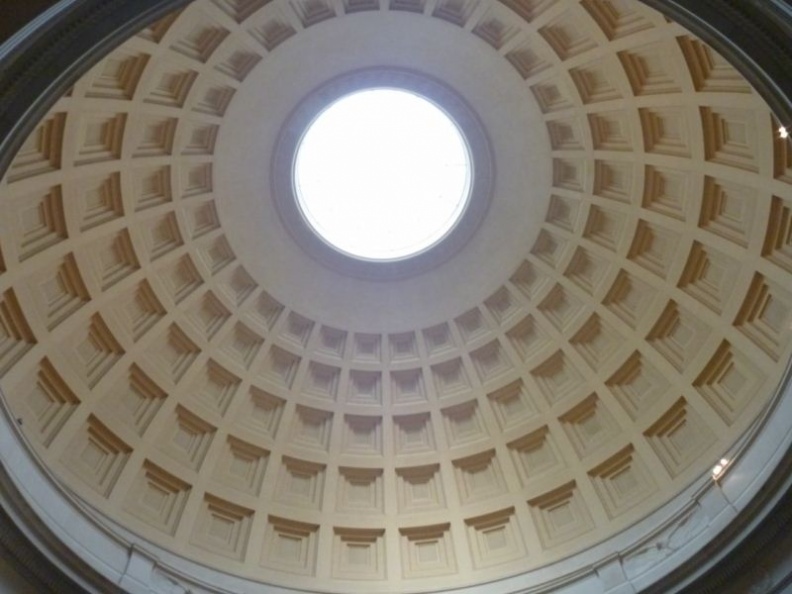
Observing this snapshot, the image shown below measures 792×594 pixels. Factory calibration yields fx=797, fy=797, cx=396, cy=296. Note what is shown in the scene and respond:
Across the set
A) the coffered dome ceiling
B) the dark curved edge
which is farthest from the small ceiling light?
the dark curved edge

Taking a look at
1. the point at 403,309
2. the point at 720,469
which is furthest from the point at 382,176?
the point at 720,469

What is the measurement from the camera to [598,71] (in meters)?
17.3

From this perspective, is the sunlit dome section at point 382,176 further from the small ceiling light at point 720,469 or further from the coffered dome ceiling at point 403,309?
the small ceiling light at point 720,469

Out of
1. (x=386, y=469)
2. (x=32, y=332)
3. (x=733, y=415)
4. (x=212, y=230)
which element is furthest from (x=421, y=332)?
(x=32, y=332)

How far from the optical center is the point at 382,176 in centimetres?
2547

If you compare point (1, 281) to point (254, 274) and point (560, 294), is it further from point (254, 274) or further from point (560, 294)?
point (560, 294)

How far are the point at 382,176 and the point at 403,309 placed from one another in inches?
210

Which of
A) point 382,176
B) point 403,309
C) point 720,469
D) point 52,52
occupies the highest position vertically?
point 382,176

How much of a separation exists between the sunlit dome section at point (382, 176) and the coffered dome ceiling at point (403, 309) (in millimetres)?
1313

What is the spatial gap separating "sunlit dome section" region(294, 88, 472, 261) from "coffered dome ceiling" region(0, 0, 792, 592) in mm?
1313

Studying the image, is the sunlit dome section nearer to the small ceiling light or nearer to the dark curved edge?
the small ceiling light

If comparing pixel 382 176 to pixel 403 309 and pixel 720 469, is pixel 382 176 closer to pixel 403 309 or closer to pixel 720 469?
pixel 403 309

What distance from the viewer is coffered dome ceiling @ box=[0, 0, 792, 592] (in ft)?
53.4

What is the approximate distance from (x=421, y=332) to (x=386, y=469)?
3.88 m
